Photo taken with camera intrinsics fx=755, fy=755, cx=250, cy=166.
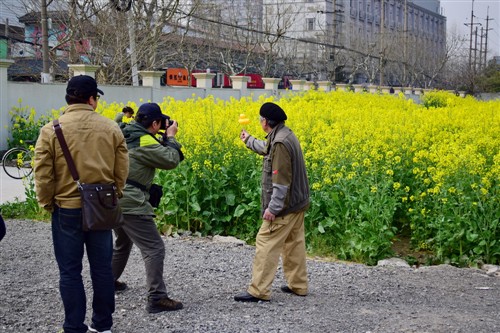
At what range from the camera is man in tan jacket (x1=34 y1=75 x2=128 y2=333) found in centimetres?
484

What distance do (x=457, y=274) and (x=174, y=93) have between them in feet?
60.8

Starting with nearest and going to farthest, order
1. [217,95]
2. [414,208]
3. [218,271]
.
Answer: [218,271], [414,208], [217,95]

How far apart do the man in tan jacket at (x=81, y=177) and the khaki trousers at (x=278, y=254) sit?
1.51 meters

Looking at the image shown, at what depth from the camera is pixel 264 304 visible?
614 cm

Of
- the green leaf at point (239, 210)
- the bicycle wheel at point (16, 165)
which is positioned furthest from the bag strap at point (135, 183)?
the bicycle wheel at point (16, 165)

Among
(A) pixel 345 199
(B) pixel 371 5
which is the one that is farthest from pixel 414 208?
(B) pixel 371 5

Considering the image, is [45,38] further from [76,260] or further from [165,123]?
[76,260]

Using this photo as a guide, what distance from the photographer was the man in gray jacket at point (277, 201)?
611 cm

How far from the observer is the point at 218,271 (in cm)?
727

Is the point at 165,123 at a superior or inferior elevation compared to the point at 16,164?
superior

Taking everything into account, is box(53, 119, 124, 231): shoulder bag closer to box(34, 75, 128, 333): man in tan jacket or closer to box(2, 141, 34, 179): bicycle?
box(34, 75, 128, 333): man in tan jacket

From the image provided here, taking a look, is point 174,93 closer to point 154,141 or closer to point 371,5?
point 154,141

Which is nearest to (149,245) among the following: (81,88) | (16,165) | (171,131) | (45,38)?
(171,131)

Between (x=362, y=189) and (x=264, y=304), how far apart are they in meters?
2.71
